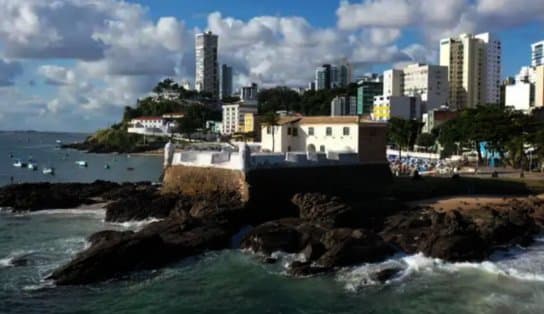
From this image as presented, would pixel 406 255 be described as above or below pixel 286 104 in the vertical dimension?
below

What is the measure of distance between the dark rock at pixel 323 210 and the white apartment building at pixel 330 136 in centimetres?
590

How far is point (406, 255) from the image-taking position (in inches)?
1029

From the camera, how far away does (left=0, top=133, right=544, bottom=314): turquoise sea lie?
19703mm

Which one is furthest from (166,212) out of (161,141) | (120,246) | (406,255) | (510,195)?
(161,141)

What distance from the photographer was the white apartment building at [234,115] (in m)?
153

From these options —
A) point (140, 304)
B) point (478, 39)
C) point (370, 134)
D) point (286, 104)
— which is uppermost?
point (478, 39)

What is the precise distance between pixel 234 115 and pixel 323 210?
12695cm

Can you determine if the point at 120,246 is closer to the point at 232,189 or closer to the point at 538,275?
the point at 232,189

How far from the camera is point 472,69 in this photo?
509 ft

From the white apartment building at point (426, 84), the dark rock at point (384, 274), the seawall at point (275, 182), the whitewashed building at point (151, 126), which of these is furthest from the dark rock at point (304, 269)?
the whitewashed building at point (151, 126)

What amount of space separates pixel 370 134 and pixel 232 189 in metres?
12.5

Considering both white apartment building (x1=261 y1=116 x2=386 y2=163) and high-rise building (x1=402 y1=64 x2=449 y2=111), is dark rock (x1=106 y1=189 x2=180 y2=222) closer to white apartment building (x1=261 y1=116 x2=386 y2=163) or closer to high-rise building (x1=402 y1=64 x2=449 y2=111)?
white apartment building (x1=261 y1=116 x2=386 y2=163)

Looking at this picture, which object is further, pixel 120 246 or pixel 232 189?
pixel 232 189

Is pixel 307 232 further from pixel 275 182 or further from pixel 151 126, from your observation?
pixel 151 126
